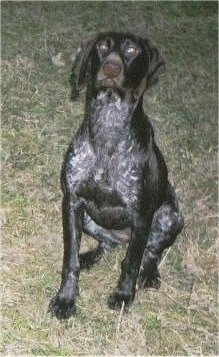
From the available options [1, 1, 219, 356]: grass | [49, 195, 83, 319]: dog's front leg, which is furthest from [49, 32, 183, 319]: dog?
[1, 1, 219, 356]: grass

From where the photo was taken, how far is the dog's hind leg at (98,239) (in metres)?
6.20

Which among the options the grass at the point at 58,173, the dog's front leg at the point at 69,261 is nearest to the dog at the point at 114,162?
the dog's front leg at the point at 69,261

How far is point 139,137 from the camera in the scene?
5.57m

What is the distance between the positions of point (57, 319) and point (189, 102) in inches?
167

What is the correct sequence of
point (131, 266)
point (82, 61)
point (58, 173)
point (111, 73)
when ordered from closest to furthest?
point (111, 73), point (82, 61), point (131, 266), point (58, 173)

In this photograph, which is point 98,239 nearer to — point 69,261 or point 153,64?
point 69,261

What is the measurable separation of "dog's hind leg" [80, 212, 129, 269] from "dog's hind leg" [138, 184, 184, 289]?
24 centimetres

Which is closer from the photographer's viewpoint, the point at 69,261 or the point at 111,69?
the point at 111,69

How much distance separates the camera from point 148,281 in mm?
6152

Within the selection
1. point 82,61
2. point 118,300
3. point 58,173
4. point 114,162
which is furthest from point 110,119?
point 58,173

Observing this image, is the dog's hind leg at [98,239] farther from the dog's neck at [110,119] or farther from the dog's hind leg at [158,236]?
the dog's neck at [110,119]

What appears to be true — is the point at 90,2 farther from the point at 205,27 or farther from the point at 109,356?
the point at 109,356

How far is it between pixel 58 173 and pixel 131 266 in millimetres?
1849

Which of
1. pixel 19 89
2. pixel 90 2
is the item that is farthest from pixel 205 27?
pixel 19 89
